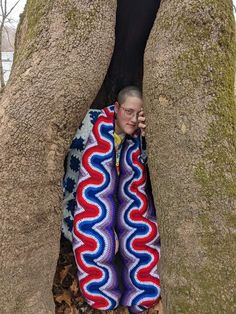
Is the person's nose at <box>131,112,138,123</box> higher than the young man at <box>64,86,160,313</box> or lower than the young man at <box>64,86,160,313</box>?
higher

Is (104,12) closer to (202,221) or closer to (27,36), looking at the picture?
(27,36)

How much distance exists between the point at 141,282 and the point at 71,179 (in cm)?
67

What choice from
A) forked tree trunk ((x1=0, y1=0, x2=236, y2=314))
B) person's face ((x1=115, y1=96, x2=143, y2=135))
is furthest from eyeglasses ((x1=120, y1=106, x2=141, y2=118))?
forked tree trunk ((x1=0, y1=0, x2=236, y2=314))

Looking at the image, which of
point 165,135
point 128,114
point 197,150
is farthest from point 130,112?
point 197,150

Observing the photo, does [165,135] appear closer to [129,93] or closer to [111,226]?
[129,93]

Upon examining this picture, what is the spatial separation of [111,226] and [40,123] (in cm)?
72

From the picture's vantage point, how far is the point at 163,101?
2039mm

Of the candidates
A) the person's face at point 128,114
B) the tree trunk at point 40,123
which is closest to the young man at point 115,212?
the person's face at point 128,114

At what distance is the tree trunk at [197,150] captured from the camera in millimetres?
1980

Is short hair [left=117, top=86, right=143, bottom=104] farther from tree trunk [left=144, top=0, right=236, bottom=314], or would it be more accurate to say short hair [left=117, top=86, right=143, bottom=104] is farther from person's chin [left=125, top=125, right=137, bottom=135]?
tree trunk [left=144, top=0, right=236, bottom=314]

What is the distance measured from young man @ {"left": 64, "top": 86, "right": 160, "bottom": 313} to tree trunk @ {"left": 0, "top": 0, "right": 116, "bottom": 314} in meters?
0.31

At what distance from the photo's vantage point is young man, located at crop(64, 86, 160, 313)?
238 centimetres

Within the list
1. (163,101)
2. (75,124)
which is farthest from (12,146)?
(163,101)

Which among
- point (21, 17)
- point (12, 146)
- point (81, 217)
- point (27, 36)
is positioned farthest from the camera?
point (21, 17)
